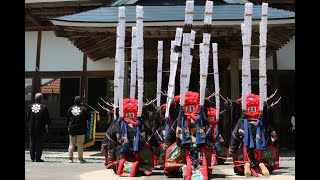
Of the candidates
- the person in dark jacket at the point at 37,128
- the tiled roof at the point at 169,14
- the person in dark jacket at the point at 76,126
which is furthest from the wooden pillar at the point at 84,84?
the person in dark jacket at the point at 76,126

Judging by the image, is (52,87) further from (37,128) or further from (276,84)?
(276,84)

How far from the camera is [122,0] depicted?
11.4 meters

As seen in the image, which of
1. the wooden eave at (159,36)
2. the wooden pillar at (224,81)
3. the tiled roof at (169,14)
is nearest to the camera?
the tiled roof at (169,14)

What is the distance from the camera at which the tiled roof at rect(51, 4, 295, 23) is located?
9391 millimetres

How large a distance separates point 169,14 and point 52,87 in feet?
19.1

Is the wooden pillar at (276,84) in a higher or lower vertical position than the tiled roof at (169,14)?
lower

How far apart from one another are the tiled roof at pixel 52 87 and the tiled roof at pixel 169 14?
4.27 meters

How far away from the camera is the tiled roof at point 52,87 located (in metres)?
13.7

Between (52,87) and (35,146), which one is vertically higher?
(52,87)

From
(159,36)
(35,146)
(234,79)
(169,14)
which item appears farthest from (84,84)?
(234,79)

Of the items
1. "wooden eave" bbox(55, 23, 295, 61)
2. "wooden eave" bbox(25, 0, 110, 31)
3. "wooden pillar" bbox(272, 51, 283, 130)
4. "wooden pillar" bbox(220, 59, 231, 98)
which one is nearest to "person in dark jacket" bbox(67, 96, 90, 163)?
"wooden eave" bbox(55, 23, 295, 61)

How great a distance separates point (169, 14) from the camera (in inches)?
389

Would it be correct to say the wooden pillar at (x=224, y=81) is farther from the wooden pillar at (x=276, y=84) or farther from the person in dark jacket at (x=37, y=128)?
the person in dark jacket at (x=37, y=128)

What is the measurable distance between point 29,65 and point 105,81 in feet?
9.08
